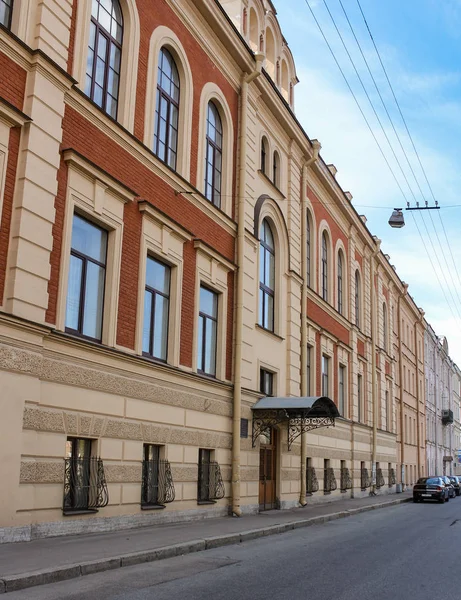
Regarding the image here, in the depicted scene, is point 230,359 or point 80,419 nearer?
point 80,419

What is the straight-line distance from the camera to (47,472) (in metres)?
11.7

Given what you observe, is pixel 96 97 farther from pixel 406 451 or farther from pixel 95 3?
pixel 406 451

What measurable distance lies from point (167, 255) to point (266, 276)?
6924mm

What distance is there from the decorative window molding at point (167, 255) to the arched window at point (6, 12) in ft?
14.7

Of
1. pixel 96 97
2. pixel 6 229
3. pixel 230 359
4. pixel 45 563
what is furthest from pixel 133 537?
pixel 96 97

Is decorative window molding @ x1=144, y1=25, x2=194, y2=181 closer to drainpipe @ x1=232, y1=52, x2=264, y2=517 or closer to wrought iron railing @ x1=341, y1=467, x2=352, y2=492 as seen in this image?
drainpipe @ x1=232, y1=52, x2=264, y2=517

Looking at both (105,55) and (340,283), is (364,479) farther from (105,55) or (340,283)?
(105,55)

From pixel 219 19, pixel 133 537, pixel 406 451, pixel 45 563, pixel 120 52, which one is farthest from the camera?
pixel 406 451

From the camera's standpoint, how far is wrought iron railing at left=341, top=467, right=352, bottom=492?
29.0 metres

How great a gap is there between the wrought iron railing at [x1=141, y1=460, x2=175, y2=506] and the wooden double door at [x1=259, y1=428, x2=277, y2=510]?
5.42 metres

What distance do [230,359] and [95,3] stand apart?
926cm

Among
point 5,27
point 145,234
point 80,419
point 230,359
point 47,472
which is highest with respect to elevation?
→ point 5,27

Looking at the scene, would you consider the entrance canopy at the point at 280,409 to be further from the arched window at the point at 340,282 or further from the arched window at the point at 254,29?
the arched window at the point at 254,29

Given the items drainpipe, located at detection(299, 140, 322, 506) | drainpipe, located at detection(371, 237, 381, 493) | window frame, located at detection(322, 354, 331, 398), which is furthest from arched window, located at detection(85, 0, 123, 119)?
drainpipe, located at detection(371, 237, 381, 493)
